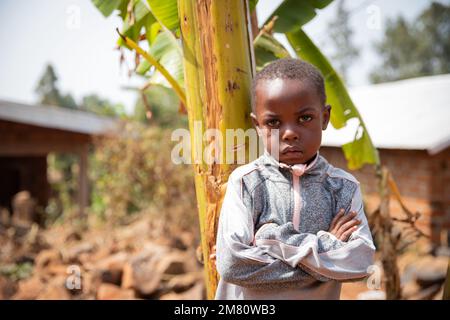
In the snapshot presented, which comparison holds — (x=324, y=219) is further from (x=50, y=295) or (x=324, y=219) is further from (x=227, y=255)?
(x=50, y=295)

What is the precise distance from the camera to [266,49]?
2.76 m

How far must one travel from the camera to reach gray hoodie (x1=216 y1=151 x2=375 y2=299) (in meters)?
1.41

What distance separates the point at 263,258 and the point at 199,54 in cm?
96

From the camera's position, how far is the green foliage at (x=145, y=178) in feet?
26.9

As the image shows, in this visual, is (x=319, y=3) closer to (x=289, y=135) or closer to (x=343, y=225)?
(x=289, y=135)

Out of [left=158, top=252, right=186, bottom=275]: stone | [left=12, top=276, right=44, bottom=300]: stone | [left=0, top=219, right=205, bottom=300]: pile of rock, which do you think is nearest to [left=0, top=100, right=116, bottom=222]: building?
[left=0, top=219, right=205, bottom=300]: pile of rock

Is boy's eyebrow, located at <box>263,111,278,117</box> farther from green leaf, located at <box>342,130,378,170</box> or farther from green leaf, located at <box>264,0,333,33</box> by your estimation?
green leaf, located at <box>342,130,378,170</box>

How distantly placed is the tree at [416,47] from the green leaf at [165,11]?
99.6 feet

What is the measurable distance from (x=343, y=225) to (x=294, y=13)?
1.91 meters

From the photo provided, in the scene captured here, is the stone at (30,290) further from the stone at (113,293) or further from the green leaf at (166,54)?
the green leaf at (166,54)

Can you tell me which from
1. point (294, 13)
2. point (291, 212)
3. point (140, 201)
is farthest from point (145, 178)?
point (291, 212)

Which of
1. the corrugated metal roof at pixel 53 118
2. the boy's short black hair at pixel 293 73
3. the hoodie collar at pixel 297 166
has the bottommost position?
the hoodie collar at pixel 297 166

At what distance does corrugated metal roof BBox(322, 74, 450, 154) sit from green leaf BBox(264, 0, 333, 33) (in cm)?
457

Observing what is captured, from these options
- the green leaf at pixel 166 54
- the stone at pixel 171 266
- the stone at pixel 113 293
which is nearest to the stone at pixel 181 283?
the stone at pixel 171 266
